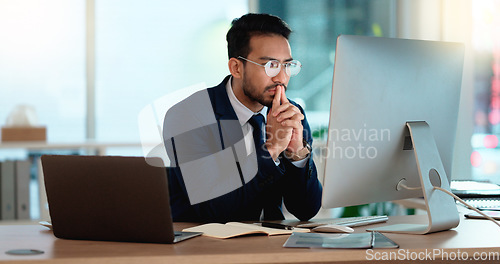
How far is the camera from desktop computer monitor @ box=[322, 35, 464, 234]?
1338 mm

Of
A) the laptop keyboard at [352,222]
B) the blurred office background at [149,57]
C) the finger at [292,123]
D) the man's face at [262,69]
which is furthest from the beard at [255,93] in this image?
the blurred office background at [149,57]

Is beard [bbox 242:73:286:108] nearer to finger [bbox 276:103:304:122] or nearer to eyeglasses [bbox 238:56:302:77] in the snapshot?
eyeglasses [bbox 238:56:302:77]

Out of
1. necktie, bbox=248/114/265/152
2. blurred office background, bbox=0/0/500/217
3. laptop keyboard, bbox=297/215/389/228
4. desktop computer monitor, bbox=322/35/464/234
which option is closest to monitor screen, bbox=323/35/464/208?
desktop computer monitor, bbox=322/35/464/234

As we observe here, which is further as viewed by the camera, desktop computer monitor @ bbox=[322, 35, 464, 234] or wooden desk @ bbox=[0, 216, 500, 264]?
desktop computer monitor @ bbox=[322, 35, 464, 234]

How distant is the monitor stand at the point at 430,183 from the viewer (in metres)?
1.39

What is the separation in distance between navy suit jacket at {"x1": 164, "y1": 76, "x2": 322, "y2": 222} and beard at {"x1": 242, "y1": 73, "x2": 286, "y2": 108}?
267 millimetres

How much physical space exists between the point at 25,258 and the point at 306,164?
93 centimetres

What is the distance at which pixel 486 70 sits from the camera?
12.6 feet

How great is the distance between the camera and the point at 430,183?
55.4 inches

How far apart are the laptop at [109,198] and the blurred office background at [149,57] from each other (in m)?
2.51

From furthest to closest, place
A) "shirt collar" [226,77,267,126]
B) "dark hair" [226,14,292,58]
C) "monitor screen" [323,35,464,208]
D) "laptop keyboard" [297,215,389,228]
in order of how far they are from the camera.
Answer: "dark hair" [226,14,292,58] < "shirt collar" [226,77,267,126] < "laptop keyboard" [297,215,389,228] < "monitor screen" [323,35,464,208]

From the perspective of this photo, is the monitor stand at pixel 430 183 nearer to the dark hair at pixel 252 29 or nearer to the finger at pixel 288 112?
the finger at pixel 288 112

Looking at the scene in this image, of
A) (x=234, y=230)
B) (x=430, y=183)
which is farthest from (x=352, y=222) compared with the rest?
(x=234, y=230)

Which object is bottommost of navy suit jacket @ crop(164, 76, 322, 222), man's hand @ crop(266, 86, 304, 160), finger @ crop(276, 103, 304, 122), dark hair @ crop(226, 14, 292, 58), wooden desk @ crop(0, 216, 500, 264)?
wooden desk @ crop(0, 216, 500, 264)
